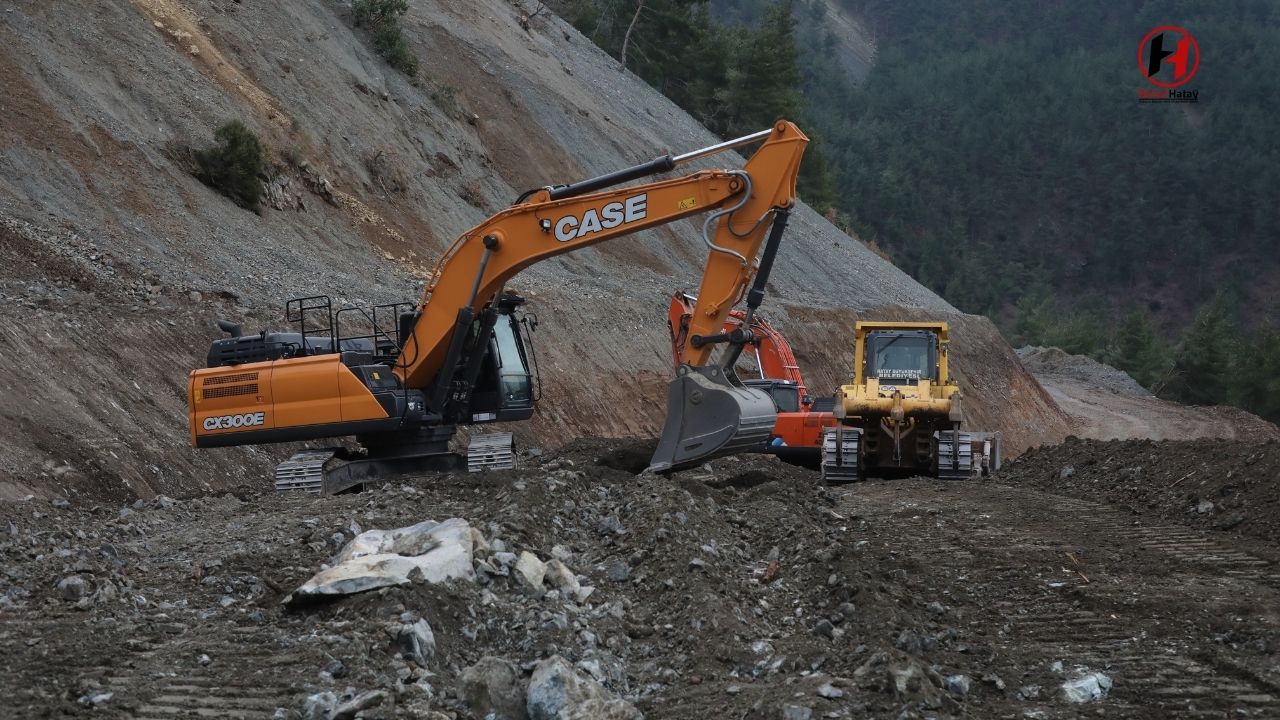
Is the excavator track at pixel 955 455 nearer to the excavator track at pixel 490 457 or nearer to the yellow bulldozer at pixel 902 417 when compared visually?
the yellow bulldozer at pixel 902 417

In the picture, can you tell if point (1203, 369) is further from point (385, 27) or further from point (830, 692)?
point (830, 692)

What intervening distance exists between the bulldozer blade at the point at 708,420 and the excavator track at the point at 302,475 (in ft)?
12.8

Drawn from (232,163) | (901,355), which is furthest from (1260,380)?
(232,163)

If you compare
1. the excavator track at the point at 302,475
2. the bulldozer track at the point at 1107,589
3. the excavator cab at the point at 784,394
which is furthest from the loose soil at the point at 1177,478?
the excavator track at the point at 302,475

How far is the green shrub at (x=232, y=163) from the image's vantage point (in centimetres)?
2359

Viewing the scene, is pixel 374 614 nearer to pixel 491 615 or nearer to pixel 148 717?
pixel 491 615

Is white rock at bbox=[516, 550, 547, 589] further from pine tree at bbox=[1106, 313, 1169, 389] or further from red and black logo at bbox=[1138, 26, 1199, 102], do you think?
red and black logo at bbox=[1138, 26, 1199, 102]

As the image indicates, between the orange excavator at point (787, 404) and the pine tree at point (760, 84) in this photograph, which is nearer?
the orange excavator at point (787, 404)

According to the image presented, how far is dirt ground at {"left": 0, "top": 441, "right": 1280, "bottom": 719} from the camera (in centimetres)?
712

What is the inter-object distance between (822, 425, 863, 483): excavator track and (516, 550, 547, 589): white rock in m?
9.55

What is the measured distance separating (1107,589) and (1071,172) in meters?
124

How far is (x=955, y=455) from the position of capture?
18.2m

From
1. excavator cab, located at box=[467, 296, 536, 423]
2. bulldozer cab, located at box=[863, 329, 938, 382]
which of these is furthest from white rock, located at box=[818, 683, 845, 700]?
bulldozer cab, located at box=[863, 329, 938, 382]

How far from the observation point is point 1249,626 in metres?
8.52
